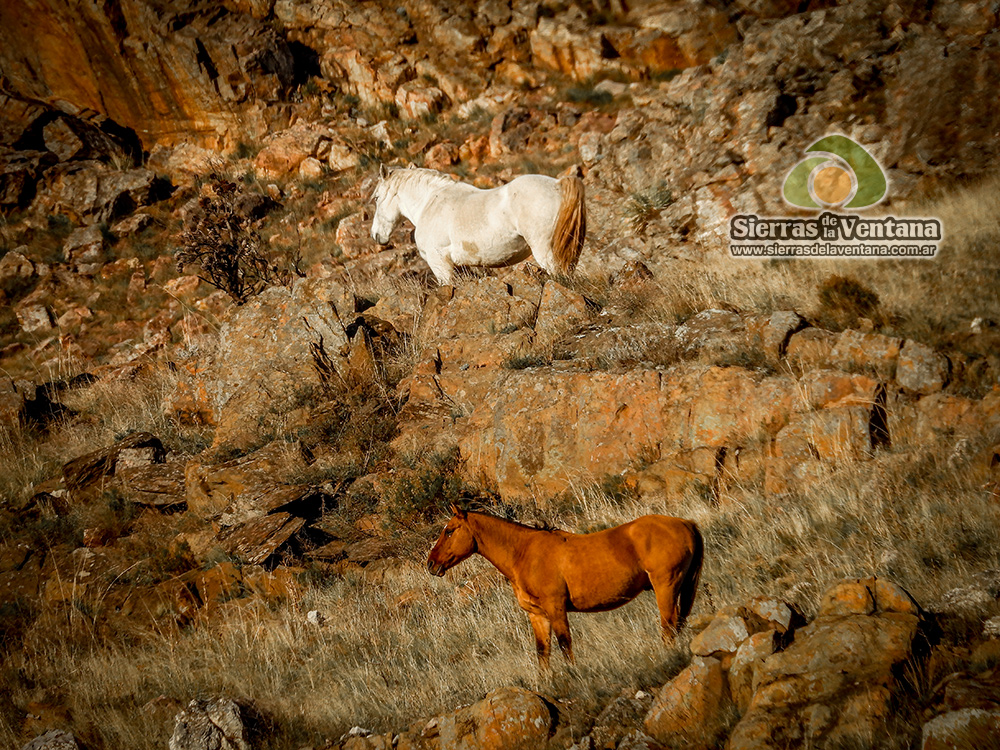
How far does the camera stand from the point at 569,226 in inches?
372

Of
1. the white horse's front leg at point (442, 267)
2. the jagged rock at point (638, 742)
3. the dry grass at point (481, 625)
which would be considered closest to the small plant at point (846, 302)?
the dry grass at point (481, 625)

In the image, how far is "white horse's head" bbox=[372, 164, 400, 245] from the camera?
1205cm

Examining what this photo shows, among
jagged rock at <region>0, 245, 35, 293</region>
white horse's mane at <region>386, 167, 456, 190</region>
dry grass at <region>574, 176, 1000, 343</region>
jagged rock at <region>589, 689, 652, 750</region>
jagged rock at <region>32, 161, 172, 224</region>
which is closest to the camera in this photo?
jagged rock at <region>589, 689, 652, 750</region>

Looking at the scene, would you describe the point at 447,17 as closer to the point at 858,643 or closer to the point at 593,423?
the point at 593,423

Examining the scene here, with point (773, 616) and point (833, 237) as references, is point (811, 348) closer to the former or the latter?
point (773, 616)

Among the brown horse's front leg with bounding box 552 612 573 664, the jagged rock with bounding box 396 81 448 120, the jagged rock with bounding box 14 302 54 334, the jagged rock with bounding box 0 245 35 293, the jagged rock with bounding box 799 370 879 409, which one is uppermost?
the jagged rock with bounding box 396 81 448 120

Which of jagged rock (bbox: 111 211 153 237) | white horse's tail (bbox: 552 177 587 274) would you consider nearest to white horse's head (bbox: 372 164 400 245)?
white horse's tail (bbox: 552 177 587 274)

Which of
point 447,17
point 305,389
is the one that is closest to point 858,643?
point 305,389

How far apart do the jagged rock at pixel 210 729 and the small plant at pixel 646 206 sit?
8813mm

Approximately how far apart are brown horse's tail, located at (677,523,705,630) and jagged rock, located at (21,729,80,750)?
4204mm

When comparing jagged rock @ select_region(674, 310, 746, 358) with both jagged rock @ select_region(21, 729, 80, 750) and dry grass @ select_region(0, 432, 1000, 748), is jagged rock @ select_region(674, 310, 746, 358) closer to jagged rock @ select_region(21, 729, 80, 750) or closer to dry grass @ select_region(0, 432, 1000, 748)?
dry grass @ select_region(0, 432, 1000, 748)

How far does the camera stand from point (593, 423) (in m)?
6.54

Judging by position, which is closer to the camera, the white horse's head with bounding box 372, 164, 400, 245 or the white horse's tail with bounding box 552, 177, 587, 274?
the white horse's tail with bounding box 552, 177, 587, 274

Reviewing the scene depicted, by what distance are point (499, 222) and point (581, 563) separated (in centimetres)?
682
